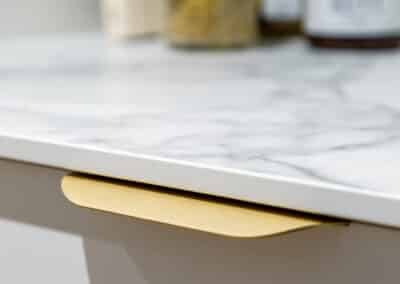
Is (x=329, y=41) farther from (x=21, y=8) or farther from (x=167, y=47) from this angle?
(x=21, y=8)

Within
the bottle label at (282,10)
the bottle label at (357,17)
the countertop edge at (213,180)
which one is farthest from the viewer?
the bottle label at (282,10)

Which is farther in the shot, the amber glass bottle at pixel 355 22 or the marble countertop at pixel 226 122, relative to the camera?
the amber glass bottle at pixel 355 22

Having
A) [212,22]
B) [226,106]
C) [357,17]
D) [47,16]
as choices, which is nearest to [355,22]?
[357,17]

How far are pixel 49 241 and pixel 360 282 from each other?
Answer: 205 mm

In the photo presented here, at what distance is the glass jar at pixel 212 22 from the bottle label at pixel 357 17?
9 cm

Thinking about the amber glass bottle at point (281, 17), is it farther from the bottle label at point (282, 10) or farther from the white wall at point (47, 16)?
the white wall at point (47, 16)

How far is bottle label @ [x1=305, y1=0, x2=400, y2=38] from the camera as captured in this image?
31.3 inches

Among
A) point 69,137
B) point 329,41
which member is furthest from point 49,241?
point 329,41

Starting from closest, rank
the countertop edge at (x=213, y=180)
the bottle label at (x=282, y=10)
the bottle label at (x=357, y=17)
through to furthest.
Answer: the countertop edge at (x=213, y=180) → the bottle label at (x=357, y=17) → the bottle label at (x=282, y=10)

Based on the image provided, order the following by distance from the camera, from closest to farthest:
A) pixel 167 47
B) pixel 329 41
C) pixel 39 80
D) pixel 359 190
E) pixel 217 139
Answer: pixel 359 190 < pixel 217 139 < pixel 39 80 < pixel 329 41 < pixel 167 47

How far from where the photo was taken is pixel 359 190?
A: 367mm

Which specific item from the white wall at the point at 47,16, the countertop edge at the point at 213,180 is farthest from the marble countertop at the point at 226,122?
the white wall at the point at 47,16

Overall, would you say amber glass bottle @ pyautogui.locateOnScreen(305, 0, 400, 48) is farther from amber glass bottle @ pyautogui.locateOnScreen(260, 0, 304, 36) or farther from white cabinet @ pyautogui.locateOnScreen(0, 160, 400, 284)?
white cabinet @ pyautogui.locateOnScreen(0, 160, 400, 284)

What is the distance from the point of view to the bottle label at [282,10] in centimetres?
95
